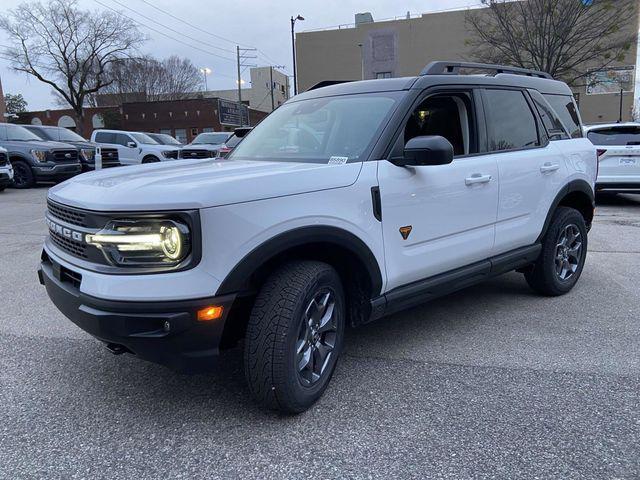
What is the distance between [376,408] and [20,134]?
1610cm

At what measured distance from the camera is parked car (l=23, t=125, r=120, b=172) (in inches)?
647

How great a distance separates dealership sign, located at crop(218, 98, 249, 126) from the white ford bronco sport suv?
39668 mm

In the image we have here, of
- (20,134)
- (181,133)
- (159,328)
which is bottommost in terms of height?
(159,328)

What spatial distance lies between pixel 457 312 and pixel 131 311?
9.88ft

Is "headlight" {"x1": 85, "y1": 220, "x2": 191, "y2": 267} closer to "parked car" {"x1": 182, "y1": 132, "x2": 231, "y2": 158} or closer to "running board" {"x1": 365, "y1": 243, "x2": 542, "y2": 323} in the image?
"running board" {"x1": 365, "y1": 243, "x2": 542, "y2": 323}

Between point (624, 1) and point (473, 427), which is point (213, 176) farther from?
point (624, 1)

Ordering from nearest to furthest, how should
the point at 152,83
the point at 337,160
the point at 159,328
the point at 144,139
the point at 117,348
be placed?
the point at 159,328
the point at 117,348
the point at 337,160
the point at 144,139
the point at 152,83

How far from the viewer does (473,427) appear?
8.91 ft

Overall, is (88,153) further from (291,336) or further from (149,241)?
(291,336)

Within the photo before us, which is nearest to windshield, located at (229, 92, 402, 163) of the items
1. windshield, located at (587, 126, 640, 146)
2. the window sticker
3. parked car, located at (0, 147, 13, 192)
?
the window sticker

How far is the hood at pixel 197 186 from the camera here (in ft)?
7.82

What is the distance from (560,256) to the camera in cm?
488

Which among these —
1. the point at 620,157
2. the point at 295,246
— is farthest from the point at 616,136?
the point at 295,246

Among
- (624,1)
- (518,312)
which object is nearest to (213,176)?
(518,312)
